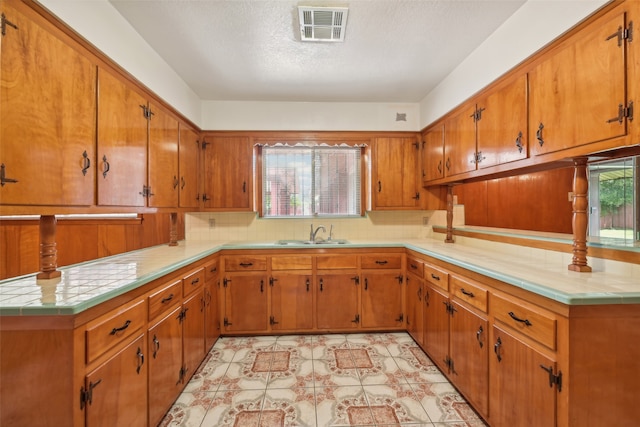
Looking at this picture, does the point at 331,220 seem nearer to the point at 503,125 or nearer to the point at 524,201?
the point at 503,125

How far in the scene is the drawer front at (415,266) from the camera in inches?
102

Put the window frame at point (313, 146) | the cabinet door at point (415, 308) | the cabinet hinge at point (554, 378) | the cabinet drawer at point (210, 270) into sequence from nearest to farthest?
1. the cabinet hinge at point (554, 378)
2. the cabinet drawer at point (210, 270)
3. the cabinet door at point (415, 308)
4. the window frame at point (313, 146)

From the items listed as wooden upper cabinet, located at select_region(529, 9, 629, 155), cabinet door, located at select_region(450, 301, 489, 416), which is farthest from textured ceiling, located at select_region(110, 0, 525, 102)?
cabinet door, located at select_region(450, 301, 489, 416)

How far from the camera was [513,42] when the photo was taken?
1818 mm

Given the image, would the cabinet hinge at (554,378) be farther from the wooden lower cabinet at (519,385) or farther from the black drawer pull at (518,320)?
the black drawer pull at (518,320)

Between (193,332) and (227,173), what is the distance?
1732 mm

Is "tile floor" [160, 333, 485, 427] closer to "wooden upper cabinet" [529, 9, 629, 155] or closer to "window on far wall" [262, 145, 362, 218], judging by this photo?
"window on far wall" [262, 145, 362, 218]

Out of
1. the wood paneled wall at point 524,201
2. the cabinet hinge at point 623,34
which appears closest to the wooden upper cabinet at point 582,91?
the cabinet hinge at point 623,34

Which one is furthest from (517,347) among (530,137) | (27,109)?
(27,109)

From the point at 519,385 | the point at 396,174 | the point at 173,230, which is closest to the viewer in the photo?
the point at 519,385

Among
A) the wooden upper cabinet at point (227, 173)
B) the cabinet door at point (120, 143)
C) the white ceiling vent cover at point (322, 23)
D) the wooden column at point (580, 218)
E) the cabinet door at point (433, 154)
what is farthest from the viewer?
the wooden upper cabinet at point (227, 173)

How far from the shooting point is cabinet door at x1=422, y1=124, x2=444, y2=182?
2.84 metres

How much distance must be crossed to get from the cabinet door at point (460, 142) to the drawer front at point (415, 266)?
895 mm

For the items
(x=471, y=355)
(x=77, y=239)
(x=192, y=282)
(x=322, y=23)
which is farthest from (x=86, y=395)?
(x=322, y=23)
